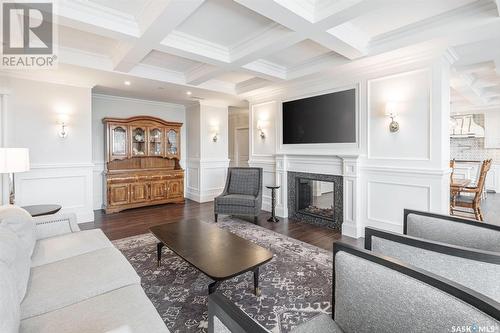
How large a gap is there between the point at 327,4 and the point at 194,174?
503 cm

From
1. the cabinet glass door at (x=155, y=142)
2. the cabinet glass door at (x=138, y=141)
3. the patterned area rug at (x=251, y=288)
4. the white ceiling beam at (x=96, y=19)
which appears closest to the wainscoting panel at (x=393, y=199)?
the patterned area rug at (x=251, y=288)

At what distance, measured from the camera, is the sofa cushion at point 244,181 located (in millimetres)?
4801

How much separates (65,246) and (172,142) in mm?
4393

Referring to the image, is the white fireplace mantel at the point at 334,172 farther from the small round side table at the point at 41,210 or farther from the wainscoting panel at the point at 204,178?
the small round side table at the point at 41,210

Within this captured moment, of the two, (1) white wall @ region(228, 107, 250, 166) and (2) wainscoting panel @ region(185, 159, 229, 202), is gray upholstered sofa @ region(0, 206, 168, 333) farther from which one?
(1) white wall @ region(228, 107, 250, 166)

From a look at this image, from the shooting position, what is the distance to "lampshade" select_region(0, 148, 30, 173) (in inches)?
107

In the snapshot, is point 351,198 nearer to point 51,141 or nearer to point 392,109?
point 392,109

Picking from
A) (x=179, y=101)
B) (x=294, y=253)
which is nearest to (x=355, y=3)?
(x=294, y=253)

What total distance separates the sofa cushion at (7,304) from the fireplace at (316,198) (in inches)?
150

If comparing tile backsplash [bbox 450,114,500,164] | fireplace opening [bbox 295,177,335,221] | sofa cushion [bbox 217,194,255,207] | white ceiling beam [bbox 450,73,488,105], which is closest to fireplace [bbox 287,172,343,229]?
fireplace opening [bbox 295,177,335,221]

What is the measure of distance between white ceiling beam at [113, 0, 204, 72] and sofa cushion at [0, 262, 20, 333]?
219 cm

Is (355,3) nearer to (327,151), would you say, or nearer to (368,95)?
(368,95)

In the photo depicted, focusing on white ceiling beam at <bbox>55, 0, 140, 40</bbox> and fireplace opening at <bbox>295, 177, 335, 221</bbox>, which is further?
fireplace opening at <bbox>295, 177, 335, 221</bbox>

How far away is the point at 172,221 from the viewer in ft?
15.0
